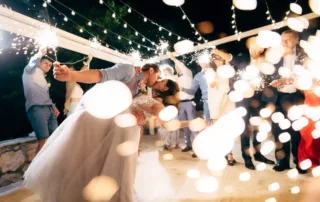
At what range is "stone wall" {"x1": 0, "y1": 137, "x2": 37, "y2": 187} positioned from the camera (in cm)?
355

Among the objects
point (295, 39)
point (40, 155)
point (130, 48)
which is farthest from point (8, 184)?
point (130, 48)

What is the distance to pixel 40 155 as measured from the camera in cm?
235

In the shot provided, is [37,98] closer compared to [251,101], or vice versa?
[37,98]

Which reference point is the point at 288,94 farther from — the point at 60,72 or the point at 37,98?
the point at 37,98

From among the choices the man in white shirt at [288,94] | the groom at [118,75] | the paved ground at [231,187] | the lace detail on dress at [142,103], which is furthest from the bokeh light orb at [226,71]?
the lace detail on dress at [142,103]

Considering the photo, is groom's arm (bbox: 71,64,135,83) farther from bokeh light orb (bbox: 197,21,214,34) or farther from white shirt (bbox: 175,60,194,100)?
bokeh light orb (bbox: 197,21,214,34)

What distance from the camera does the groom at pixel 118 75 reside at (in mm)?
2051

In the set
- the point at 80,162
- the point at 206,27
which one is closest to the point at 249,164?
the point at 80,162

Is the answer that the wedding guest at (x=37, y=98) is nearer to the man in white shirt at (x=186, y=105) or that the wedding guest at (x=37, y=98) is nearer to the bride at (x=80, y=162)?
the bride at (x=80, y=162)

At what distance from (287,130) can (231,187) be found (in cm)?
135

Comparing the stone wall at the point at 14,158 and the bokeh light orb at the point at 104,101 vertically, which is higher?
the bokeh light orb at the point at 104,101

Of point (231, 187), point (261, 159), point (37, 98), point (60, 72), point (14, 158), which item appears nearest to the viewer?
point (60, 72)

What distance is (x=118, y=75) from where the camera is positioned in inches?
93.7

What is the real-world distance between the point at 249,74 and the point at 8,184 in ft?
13.2
